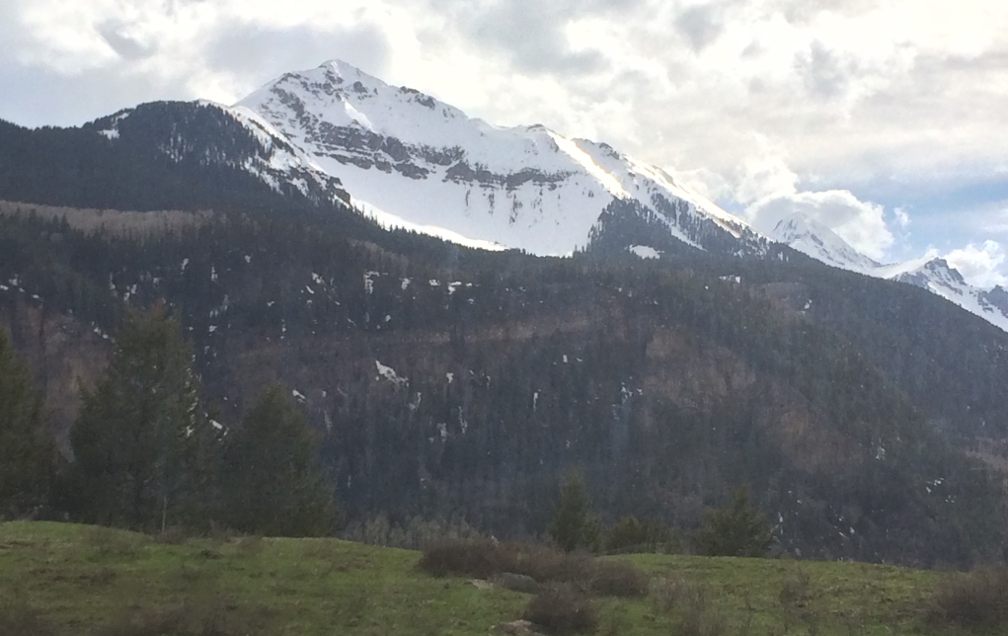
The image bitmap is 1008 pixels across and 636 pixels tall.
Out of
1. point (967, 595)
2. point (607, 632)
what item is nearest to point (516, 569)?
point (607, 632)

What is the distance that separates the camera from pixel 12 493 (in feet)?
91.7

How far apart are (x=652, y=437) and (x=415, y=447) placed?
5995 centimetres

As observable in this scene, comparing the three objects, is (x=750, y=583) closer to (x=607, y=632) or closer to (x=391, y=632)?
(x=607, y=632)

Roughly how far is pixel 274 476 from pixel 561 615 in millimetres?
26182

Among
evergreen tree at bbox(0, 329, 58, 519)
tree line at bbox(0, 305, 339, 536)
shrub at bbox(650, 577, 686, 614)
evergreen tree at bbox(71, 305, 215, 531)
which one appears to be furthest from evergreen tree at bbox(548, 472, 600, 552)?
evergreen tree at bbox(0, 329, 58, 519)

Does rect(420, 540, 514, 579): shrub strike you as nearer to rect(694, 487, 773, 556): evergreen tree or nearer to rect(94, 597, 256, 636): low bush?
rect(94, 597, 256, 636): low bush

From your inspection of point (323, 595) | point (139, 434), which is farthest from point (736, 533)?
point (323, 595)

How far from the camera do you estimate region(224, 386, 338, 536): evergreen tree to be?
35.7 meters

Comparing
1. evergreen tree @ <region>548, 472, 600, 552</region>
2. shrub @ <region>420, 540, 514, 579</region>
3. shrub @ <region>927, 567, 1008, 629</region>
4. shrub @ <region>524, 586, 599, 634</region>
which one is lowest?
evergreen tree @ <region>548, 472, 600, 552</region>

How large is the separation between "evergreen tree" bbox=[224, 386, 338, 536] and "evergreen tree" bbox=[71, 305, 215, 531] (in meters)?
4.31

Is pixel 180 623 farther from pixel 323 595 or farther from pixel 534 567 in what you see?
pixel 534 567

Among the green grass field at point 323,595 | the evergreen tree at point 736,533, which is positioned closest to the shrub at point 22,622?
the green grass field at point 323,595

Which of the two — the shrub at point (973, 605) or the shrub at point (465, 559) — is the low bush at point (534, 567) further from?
the shrub at point (973, 605)

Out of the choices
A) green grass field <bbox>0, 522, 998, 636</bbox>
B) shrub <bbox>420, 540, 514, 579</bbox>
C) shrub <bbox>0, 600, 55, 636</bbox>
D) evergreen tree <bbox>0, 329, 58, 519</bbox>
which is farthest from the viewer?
evergreen tree <bbox>0, 329, 58, 519</bbox>
